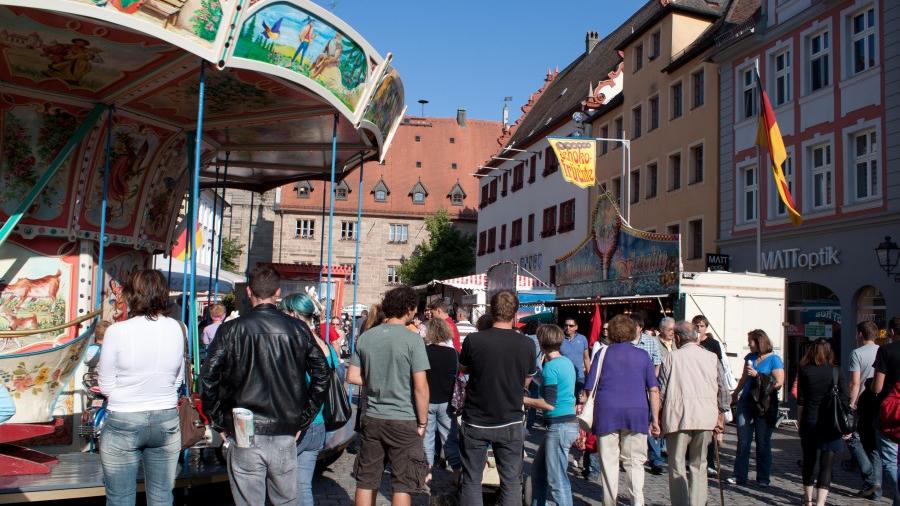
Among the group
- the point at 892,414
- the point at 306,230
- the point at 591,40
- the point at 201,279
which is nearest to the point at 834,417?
the point at 892,414

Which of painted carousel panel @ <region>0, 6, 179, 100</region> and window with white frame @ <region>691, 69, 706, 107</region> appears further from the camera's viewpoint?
window with white frame @ <region>691, 69, 706, 107</region>

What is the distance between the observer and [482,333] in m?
6.01

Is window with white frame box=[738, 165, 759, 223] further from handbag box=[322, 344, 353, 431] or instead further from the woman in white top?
the woman in white top

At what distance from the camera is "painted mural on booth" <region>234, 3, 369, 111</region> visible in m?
7.42

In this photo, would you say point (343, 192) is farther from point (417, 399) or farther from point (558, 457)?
point (417, 399)

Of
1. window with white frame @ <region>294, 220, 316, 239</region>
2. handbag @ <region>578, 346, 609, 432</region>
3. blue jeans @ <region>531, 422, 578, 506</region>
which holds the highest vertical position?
window with white frame @ <region>294, 220, 316, 239</region>

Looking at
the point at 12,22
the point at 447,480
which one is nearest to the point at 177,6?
the point at 12,22

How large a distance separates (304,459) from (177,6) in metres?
3.73

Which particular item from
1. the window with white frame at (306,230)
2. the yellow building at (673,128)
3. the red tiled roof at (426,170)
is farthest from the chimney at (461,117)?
the yellow building at (673,128)

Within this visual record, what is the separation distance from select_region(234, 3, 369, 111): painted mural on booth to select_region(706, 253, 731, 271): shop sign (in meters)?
15.5

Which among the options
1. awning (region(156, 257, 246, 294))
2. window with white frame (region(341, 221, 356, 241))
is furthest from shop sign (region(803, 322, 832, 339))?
window with white frame (region(341, 221, 356, 241))

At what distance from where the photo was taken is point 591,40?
44.6 metres

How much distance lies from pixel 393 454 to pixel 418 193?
5608 cm

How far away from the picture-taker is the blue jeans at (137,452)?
4.88 meters
